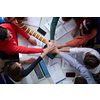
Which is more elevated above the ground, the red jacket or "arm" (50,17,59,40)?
"arm" (50,17,59,40)

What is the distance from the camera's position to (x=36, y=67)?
1.46m

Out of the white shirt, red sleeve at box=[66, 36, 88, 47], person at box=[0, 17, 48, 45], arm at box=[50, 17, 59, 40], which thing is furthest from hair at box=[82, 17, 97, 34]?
person at box=[0, 17, 48, 45]

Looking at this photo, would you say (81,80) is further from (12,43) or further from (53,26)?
(12,43)

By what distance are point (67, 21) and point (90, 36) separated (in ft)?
1.06

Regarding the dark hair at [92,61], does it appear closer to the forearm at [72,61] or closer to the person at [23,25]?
the forearm at [72,61]

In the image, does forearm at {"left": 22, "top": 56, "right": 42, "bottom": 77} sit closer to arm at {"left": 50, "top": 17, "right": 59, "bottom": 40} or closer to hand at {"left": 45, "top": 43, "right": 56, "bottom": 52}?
hand at {"left": 45, "top": 43, "right": 56, "bottom": 52}

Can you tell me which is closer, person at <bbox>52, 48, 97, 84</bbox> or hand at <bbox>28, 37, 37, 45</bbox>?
person at <bbox>52, 48, 97, 84</bbox>

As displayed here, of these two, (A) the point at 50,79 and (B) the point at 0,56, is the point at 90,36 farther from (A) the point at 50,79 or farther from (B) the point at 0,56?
(B) the point at 0,56

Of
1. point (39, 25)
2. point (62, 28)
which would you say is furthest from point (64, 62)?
point (39, 25)

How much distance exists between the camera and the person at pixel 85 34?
4.06 ft

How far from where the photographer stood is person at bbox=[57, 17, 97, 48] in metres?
1.24

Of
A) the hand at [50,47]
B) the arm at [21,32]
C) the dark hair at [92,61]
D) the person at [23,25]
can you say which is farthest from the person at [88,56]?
the arm at [21,32]

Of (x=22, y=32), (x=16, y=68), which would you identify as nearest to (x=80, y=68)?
(x=16, y=68)

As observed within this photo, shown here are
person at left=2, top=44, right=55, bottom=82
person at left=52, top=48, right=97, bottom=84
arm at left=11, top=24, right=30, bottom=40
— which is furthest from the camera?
arm at left=11, top=24, right=30, bottom=40
